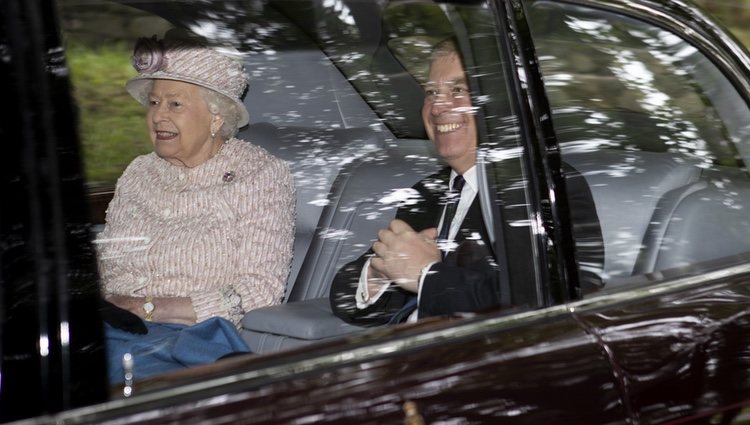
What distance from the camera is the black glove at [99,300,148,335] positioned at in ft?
6.01

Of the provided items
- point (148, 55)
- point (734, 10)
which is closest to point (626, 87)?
point (148, 55)

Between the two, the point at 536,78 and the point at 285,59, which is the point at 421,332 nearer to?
the point at 536,78

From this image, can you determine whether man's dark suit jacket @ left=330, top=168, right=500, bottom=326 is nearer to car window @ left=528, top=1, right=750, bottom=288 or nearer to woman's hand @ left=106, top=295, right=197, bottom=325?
car window @ left=528, top=1, right=750, bottom=288

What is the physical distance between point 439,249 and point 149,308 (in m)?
0.73

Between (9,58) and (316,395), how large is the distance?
26.4 inches

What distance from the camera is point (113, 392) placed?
1.69m

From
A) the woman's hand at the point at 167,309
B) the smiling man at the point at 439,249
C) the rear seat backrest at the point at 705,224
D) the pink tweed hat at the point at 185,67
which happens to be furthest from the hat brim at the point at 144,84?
the rear seat backrest at the point at 705,224

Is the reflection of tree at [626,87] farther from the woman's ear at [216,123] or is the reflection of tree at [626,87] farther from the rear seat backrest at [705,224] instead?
the woman's ear at [216,123]

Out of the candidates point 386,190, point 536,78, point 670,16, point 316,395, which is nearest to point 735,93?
point 670,16

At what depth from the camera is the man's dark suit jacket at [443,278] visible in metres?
2.13

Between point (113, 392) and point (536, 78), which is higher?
point (536, 78)

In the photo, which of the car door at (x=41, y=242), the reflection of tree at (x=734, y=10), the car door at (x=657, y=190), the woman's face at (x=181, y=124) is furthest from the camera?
the reflection of tree at (x=734, y=10)

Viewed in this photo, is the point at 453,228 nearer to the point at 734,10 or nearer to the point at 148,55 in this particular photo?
the point at 148,55

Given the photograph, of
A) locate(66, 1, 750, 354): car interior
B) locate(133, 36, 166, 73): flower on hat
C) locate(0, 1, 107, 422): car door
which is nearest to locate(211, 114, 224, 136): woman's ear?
locate(66, 1, 750, 354): car interior
